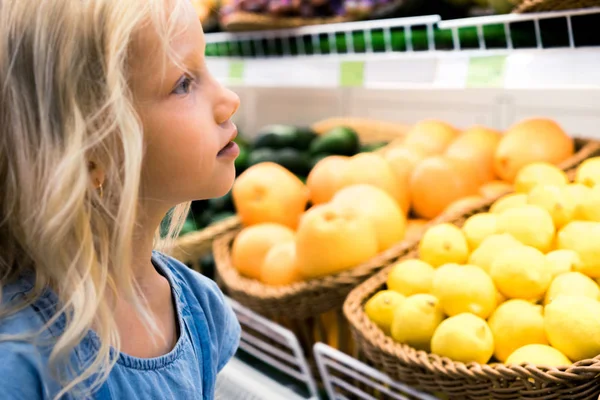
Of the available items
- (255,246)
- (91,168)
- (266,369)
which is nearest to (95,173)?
(91,168)

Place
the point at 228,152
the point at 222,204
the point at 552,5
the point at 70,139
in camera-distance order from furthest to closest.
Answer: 1. the point at 222,204
2. the point at 552,5
3. the point at 228,152
4. the point at 70,139

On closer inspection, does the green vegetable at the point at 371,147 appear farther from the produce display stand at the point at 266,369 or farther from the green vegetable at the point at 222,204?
the produce display stand at the point at 266,369

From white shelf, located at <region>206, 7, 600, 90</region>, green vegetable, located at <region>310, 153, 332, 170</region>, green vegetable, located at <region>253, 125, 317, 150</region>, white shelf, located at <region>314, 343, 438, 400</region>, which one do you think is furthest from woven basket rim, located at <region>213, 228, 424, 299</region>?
green vegetable, located at <region>253, 125, 317, 150</region>

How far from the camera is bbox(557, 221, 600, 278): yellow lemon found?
926mm

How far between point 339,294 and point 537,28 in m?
0.52

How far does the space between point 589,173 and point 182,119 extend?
2.51 feet

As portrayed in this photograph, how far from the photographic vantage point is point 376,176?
142 cm

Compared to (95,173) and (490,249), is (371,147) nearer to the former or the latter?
(490,249)

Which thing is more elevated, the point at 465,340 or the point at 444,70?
the point at 444,70

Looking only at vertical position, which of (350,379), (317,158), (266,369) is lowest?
(266,369)

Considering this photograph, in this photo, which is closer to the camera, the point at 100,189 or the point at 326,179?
the point at 100,189

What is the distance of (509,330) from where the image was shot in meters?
0.88

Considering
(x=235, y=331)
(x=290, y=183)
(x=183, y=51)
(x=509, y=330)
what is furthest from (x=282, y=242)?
(x=183, y=51)

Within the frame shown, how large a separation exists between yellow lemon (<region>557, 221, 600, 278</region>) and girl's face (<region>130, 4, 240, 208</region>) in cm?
51
